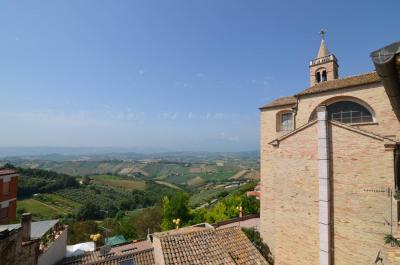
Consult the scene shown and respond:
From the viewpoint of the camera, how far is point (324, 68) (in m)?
23.1

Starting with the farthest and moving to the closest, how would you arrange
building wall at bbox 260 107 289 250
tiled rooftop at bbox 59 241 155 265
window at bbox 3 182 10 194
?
1. window at bbox 3 182 10 194
2. building wall at bbox 260 107 289 250
3. tiled rooftop at bbox 59 241 155 265

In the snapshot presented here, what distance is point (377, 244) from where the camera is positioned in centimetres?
962

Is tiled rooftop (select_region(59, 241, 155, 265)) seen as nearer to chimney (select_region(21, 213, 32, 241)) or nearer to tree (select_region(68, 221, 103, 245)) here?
chimney (select_region(21, 213, 32, 241))

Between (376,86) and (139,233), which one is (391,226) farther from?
(139,233)

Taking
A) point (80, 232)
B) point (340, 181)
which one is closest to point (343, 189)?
point (340, 181)

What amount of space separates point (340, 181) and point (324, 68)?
1589 centimetres

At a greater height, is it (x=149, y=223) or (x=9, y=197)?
(x=9, y=197)

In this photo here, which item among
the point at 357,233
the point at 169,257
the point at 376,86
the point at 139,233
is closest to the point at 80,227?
the point at 139,233

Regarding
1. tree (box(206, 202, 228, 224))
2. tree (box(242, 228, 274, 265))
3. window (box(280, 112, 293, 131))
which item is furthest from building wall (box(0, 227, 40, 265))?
tree (box(206, 202, 228, 224))

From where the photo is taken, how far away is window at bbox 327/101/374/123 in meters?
13.6

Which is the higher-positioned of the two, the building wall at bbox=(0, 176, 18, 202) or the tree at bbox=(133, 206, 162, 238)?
the building wall at bbox=(0, 176, 18, 202)

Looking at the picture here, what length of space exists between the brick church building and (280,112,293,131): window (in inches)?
114

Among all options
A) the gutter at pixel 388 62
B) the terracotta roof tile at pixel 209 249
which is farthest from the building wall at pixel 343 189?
the gutter at pixel 388 62

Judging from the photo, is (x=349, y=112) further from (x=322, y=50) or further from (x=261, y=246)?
(x=322, y=50)
